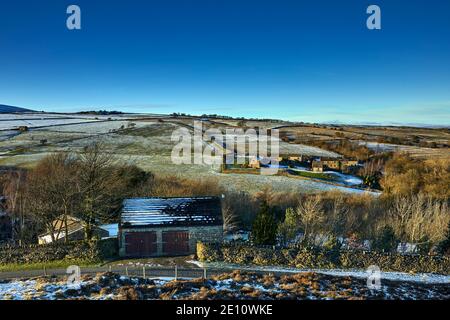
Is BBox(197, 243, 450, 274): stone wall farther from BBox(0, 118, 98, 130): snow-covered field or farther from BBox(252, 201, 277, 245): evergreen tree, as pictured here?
BBox(0, 118, 98, 130): snow-covered field

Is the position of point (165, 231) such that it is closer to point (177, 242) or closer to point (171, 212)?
point (177, 242)

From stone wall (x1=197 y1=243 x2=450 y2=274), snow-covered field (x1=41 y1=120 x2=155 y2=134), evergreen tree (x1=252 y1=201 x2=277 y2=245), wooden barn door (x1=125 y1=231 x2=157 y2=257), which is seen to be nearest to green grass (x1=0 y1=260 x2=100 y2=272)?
wooden barn door (x1=125 y1=231 x2=157 y2=257)

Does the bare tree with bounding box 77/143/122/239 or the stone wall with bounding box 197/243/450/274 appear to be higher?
the bare tree with bounding box 77/143/122/239
